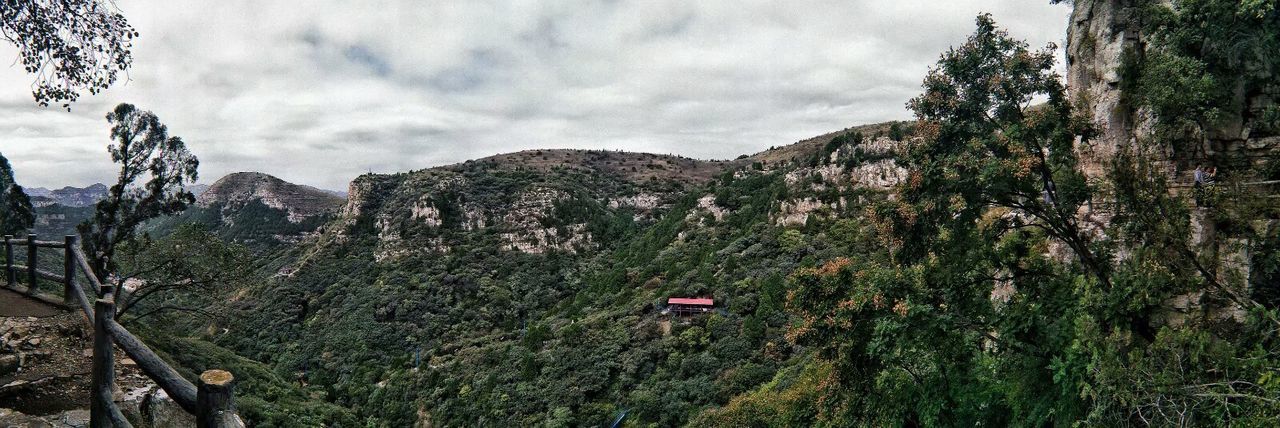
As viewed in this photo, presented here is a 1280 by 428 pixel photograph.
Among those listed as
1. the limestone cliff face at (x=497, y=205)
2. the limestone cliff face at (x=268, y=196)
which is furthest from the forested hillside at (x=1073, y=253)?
the limestone cliff face at (x=268, y=196)

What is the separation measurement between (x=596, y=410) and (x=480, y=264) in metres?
33.2

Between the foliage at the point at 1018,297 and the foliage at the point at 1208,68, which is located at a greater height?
the foliage at the point at 1208,68

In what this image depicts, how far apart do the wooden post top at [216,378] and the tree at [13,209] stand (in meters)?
24.3

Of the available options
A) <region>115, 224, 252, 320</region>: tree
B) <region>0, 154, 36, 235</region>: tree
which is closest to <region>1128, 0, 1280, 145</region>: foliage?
<region>115, 224, 252, 320</region>: tree

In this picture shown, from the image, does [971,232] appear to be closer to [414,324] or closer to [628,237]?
[414,324]

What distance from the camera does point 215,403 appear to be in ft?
8.64

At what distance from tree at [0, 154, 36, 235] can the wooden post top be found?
24.3 m

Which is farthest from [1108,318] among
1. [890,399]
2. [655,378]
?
[655,378]

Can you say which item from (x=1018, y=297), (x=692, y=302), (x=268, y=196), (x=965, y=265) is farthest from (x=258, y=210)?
(x=1018, y=297)

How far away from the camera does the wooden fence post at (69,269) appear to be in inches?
226

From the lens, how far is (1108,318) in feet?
22.6

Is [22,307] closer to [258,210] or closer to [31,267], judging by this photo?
[31,267]

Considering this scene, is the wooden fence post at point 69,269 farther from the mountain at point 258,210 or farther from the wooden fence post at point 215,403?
the mountain at point 258,210

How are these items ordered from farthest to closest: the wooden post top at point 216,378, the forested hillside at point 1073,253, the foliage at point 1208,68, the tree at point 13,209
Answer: the tree at point 13,209
the foliage at point 1208,68
the forested hillside at point 1073,253
the wooden post top at point 216,378
